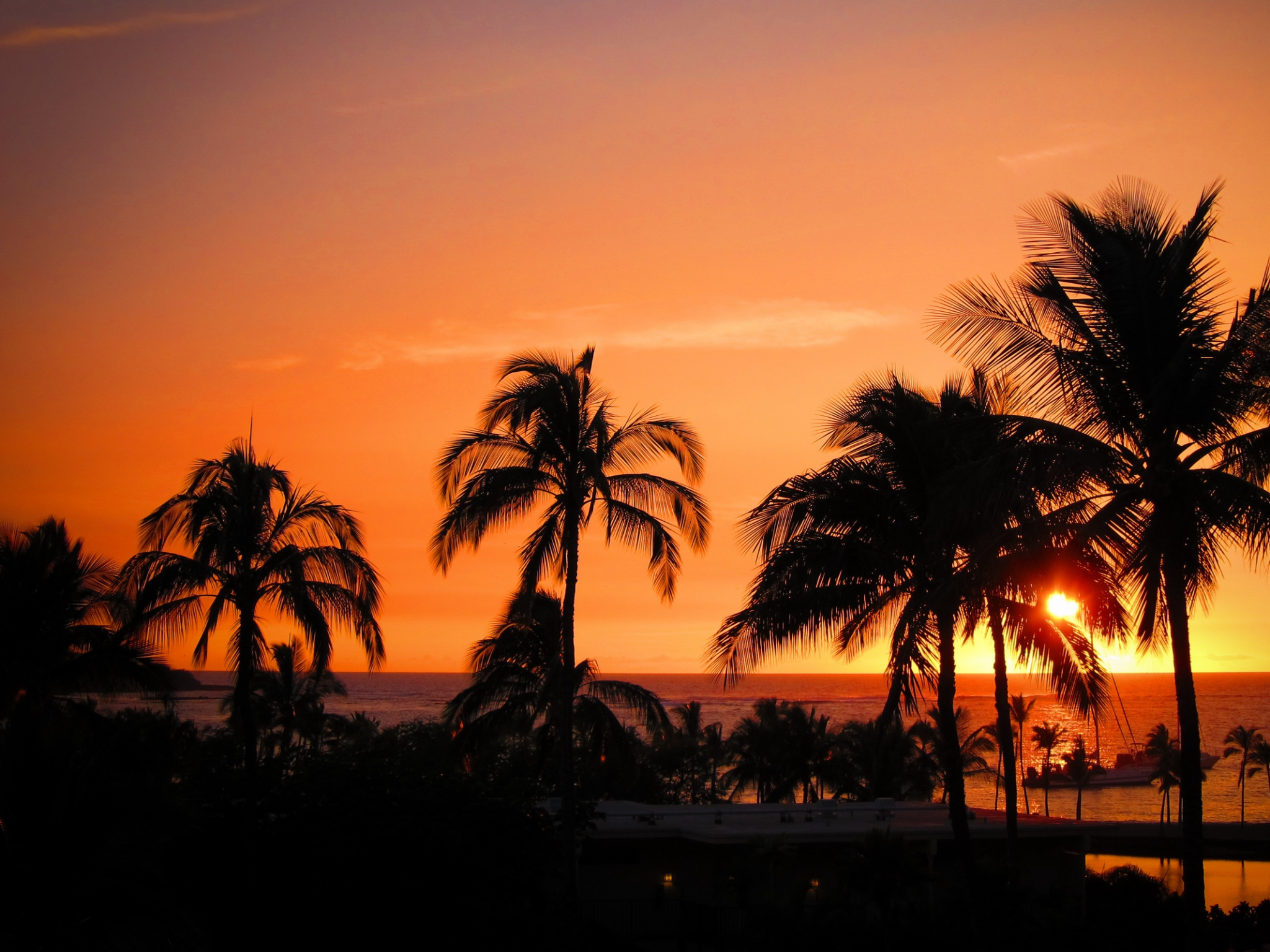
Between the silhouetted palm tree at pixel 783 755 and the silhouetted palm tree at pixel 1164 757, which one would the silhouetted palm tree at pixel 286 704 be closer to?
the silhouetted palm tree at pixel 783 755

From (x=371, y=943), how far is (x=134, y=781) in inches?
185

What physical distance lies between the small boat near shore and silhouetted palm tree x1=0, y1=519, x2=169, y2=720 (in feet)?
266

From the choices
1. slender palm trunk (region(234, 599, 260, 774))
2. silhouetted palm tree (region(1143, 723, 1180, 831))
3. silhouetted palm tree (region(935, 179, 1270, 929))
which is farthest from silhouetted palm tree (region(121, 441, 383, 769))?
silhouetted palm tree (region(1143, 723, 1180, 831))

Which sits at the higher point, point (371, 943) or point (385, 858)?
point (385, 858)

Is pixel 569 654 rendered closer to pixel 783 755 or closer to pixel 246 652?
pixel 246 652

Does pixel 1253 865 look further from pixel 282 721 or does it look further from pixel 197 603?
pixel 197 603

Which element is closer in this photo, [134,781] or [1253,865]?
[134,781]

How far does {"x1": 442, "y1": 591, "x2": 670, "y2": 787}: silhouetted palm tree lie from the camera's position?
68.7 feet

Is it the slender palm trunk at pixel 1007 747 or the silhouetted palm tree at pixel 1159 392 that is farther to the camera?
the slender palm trunk at pixel 1007 747

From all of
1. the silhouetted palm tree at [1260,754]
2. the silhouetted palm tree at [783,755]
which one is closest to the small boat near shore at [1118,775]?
the silhouetted palm tree at [1260,754]

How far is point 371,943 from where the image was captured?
12.1m

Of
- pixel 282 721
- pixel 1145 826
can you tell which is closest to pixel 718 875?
pixel 282 721

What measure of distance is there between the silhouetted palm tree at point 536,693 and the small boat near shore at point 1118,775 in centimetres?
7187

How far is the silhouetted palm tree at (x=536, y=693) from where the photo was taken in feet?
68.7
